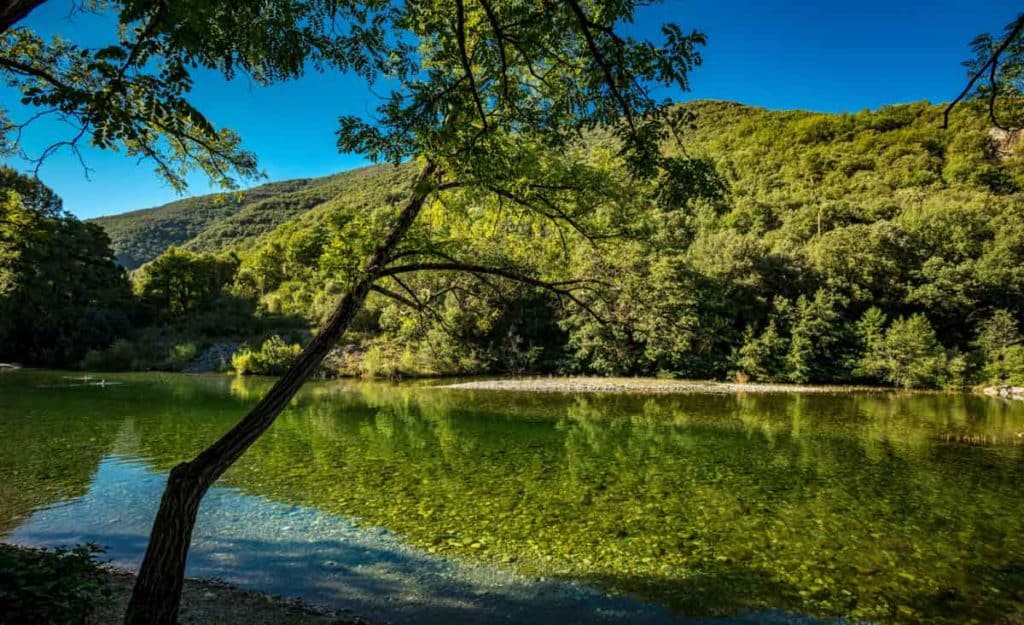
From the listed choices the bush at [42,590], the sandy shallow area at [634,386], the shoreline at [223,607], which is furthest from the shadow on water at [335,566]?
the sandy shallow area at [634,386]

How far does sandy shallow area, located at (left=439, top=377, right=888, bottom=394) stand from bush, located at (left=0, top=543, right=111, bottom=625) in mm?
25283

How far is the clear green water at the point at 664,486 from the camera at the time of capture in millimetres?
6574

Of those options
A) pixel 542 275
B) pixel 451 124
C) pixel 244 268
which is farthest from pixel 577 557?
pixel 244 268

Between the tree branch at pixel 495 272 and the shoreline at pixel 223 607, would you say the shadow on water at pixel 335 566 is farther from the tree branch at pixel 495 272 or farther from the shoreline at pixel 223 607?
the tree branch at pixel 495 272

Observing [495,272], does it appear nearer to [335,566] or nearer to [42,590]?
[42,590]

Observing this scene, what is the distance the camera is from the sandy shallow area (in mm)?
29125

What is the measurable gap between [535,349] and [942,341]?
2692 centimetres

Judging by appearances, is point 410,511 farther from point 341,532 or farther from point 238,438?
point 238,438

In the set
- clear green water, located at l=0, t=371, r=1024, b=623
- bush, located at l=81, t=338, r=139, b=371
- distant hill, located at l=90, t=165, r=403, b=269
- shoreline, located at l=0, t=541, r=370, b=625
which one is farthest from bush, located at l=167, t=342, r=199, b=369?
→ distant hill, located at l=90, t=165, r=403, b=269

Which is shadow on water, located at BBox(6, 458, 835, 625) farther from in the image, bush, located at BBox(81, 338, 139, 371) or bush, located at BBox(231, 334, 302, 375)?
bush, located at BBox(81, 338, 139, 371)

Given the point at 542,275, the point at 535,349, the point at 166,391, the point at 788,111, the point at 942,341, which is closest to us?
the point at 542,275

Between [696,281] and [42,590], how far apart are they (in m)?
35.1

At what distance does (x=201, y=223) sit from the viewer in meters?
108

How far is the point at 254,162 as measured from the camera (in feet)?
21.0
